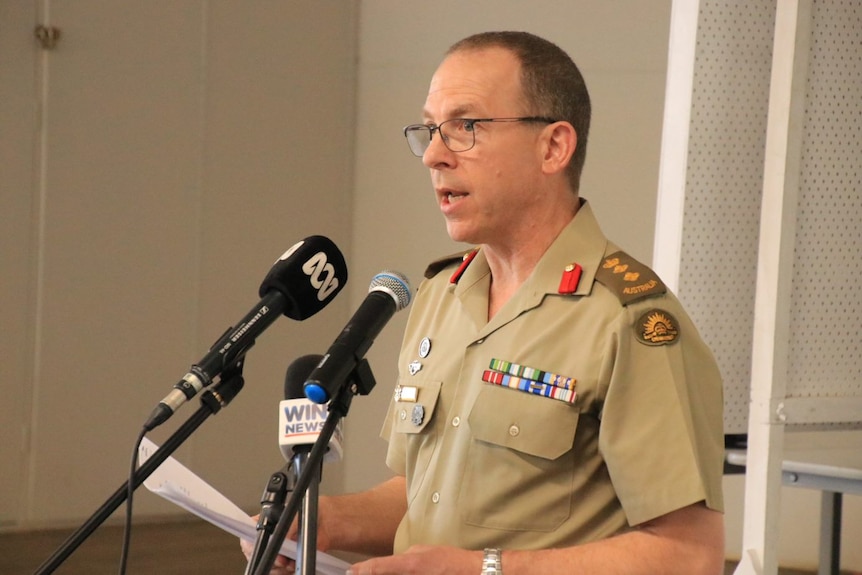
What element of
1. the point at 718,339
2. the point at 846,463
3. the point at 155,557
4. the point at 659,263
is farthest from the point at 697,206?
the point at 155,557

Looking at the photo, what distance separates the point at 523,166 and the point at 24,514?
158 inches

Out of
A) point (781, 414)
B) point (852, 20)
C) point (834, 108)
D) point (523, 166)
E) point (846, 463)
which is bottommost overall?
point (846, 463)

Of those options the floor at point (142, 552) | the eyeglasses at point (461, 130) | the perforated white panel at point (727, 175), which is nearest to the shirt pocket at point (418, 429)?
the eyeglasses at point (461, 130)

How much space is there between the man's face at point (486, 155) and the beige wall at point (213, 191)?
3.42 metres

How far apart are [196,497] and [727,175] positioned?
1669 millimetres

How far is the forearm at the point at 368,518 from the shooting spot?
1.67 metres

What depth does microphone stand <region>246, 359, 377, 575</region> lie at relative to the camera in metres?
1.04

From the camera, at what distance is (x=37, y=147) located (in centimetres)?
494

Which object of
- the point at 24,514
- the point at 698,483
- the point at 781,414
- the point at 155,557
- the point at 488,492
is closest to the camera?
the point at 698,483

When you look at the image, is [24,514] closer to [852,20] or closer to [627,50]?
[627,50]

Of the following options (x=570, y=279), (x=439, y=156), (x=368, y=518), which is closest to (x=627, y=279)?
(x=570, y=279)

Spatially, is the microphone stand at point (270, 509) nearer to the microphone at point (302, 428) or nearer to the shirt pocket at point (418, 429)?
the microphone at point (302, 428)

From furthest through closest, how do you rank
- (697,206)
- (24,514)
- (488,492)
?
(24,514), (697,206), (488,492)

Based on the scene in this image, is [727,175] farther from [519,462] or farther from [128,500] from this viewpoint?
[128,500]
